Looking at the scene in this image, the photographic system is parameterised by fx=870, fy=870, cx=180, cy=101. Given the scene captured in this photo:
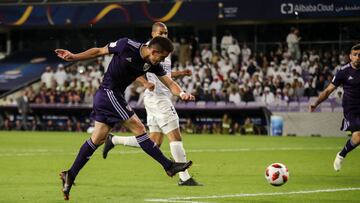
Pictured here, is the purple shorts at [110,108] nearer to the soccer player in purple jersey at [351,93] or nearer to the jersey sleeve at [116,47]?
the jersey sleeve at [116,47]

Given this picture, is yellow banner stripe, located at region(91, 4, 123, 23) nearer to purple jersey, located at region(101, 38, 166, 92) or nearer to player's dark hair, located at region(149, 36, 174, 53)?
purple jersey, located at region(101, 38, 166, 92)

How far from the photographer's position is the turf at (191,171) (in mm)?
12266

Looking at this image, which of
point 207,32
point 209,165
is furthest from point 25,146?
point 207,32

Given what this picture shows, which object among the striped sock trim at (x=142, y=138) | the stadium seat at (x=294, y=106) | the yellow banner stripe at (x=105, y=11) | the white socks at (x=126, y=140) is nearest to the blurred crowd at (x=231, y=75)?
the stadium seat at (x=294, y=106)

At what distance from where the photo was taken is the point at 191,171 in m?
17.2

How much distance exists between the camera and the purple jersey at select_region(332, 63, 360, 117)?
16.4m

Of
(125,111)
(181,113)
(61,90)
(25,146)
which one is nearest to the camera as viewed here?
(125,111)

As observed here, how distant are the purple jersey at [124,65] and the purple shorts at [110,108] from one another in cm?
12

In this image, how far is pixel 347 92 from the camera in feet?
54.5

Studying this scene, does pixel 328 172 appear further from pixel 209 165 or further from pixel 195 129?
pixel 195 129

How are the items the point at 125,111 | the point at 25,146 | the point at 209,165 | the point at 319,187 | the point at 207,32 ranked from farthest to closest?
1. the point at 207,32
2. the point at 25,146
3. the point at 209,165
4. the point at 319,187
5. the point at 125,111

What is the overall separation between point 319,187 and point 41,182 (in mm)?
4641

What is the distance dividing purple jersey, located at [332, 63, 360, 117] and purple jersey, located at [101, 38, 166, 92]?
17.0 ft

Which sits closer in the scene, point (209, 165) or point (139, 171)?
point (139, 171)
